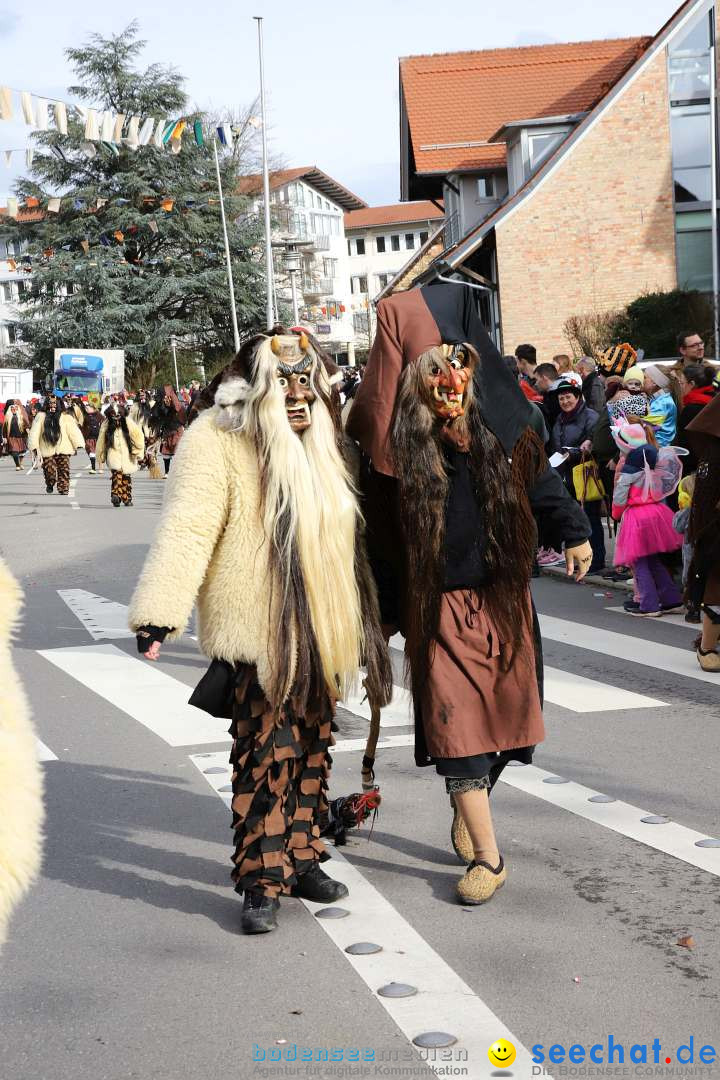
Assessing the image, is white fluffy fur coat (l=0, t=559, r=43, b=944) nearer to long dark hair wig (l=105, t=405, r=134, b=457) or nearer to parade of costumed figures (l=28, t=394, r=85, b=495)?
long dark hair wig (l=105, t=405, r=134, b=457)

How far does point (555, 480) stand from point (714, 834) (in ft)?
4.88

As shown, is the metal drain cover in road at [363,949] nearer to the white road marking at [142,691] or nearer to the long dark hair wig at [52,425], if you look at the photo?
the white road marking at [142,691]

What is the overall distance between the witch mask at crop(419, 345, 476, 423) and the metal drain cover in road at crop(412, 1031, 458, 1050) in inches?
75.6

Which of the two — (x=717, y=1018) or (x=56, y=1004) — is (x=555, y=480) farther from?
(x=56, y=1004)

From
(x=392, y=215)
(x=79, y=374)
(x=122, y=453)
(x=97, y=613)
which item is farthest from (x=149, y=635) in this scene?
(x=392, y=215)

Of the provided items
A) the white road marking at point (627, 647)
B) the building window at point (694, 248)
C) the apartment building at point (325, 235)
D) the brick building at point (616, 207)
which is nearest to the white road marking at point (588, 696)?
the white road marking at point (627, 647)

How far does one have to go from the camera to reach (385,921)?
434 cm

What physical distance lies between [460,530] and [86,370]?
54520mm

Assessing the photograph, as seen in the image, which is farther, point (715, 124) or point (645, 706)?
point (715, 124)

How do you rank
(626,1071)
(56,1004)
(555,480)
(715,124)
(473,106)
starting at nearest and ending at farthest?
(626,1071)
(56,1004)
(555,480)
(715,124)
(473,106)

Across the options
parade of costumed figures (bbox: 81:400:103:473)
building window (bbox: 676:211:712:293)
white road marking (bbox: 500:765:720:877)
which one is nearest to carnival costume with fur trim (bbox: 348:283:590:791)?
white road marking (bbox: 500:765:720:877)

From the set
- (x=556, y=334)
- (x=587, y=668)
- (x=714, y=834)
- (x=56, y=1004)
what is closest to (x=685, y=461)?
(x=587, y=668)

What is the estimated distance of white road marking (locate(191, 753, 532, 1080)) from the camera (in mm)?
3420

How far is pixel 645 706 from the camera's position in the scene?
7438 mm
